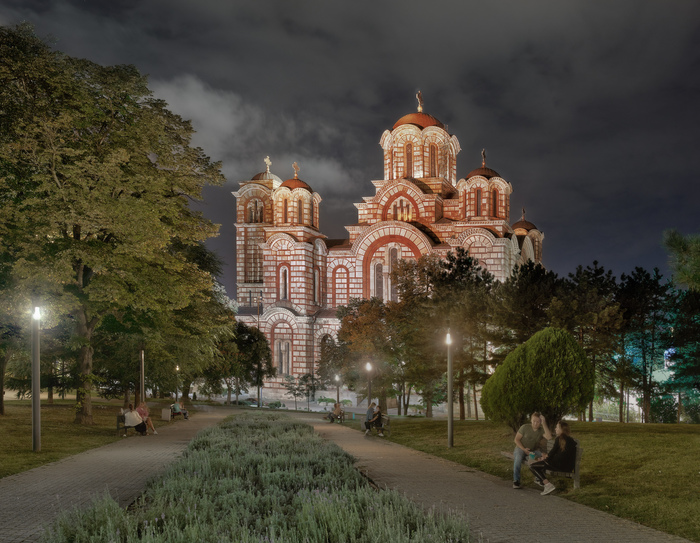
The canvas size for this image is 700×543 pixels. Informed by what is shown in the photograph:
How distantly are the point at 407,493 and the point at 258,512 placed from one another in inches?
116

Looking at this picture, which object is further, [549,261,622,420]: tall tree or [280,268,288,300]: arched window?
[280,268,288,300]: arched window

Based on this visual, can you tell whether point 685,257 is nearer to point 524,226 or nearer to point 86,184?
point 86,184

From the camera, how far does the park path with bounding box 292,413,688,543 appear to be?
736 centimetres

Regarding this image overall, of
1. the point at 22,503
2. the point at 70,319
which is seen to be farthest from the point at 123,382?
the point at 22,503

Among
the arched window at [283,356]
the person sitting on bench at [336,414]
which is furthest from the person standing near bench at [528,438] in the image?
the arched window at [283,356]

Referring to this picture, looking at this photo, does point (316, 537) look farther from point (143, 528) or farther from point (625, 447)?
point (625, 447)

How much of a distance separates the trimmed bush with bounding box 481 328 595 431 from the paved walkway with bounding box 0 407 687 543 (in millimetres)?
2102

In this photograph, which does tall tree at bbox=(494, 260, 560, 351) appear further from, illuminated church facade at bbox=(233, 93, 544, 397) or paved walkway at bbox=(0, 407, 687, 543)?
illuminated church facade at bbox=(233, 93, 544, 397)

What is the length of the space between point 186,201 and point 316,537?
54.7 feet

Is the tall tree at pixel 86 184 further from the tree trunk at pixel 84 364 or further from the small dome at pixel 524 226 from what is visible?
the small dome at pixel 524 226

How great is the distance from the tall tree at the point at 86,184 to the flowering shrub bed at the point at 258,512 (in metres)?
9.08

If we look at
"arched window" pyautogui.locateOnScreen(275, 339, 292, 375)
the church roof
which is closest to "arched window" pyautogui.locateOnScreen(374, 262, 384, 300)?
"arched window" pyautogui.locateOnScreen(275, 339, 292, 375)

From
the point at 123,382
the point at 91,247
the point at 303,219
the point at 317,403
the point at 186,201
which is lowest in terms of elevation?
the point at 317,403

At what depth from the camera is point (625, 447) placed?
13344 millimetres
